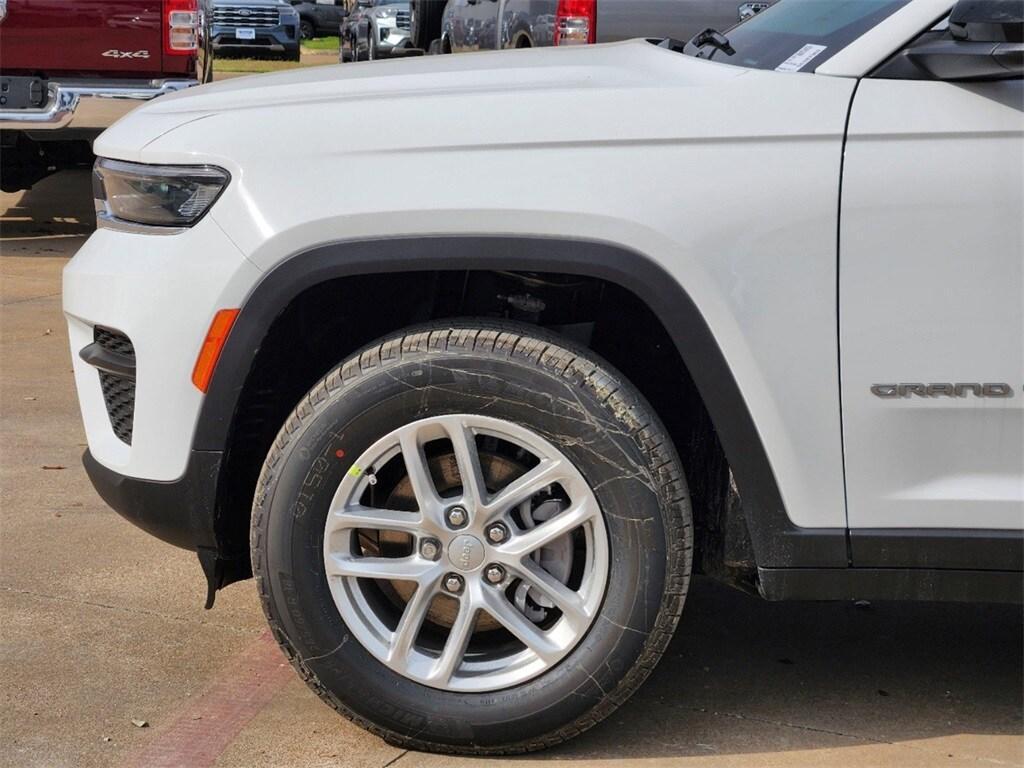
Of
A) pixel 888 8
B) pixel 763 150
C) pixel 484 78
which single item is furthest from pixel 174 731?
pixel 888 8

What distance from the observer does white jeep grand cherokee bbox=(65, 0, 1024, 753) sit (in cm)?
266

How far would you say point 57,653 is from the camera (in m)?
3.40

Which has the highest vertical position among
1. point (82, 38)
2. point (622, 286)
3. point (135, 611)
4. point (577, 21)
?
point (577, 21)

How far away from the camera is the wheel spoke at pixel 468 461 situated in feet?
9.20

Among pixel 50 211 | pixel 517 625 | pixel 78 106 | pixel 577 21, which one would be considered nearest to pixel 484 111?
pixel 517 625

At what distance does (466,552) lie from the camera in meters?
2.85

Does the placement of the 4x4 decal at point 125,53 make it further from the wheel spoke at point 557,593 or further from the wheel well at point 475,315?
the wheel spoke at point 557,593

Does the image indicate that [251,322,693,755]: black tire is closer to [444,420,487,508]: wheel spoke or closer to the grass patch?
[444,420,487,508]: wheel spoke

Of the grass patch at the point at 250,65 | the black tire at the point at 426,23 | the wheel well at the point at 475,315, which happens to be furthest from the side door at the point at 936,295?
→ the grass patch at the point at 250,65

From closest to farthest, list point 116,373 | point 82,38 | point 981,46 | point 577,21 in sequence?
1. point 981,46
2. point 116,373
3. point 577,21
4. point 82,38

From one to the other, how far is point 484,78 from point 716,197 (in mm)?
600

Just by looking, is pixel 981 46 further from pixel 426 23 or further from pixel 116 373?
pixel 426 23

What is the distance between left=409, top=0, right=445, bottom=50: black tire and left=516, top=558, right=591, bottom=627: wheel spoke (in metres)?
14.0

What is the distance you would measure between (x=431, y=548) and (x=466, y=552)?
0.25ft
